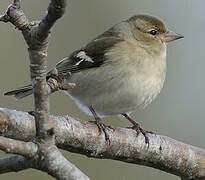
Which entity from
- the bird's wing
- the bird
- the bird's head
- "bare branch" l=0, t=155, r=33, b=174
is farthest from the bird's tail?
"bare branch" l=0, t=155, r=33, b=174

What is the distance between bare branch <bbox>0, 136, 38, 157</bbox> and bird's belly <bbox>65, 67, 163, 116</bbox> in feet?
5.86

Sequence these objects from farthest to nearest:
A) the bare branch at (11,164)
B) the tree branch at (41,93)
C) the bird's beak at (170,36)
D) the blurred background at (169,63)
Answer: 1. the blurred background at (169,63)
2. the bird's beak at (170,36)
3. the bare branch at (11,164)
4. the tree branch at (41,93)

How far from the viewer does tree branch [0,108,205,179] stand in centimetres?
277

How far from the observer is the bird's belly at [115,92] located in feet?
12.9

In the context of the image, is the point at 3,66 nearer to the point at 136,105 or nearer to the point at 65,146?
the point at 136,105

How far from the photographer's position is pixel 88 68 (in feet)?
13.6

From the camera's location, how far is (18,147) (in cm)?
211

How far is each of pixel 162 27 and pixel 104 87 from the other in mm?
803

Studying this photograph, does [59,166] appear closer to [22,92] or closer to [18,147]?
[18,147]

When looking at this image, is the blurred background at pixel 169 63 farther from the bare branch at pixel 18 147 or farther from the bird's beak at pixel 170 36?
the bare branch at pixel 18 147

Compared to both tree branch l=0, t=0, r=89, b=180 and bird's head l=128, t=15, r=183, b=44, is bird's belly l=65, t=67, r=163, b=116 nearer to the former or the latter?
bird's head l=128, t=15, r=183, b=44

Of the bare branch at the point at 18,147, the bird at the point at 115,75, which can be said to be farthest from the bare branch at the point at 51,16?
the bird at the point at 115,75

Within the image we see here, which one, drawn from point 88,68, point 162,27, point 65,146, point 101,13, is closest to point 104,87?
point 88,68

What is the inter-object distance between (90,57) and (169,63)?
3.99 metres
